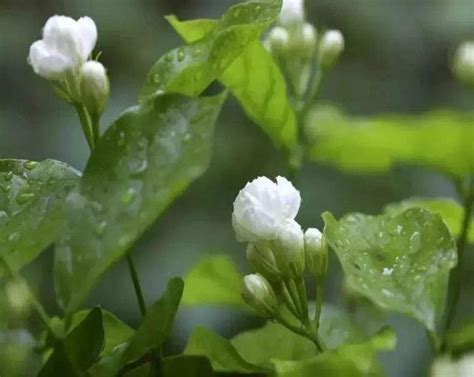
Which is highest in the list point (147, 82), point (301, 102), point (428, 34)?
point (147, 82)

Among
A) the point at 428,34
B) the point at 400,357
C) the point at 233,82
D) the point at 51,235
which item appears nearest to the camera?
the point at 51,235

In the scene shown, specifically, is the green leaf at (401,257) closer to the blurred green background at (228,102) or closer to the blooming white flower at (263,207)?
the blooming white flower at (263,207)

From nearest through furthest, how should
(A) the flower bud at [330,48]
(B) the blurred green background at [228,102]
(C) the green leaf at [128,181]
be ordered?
(C) the green leaf at [128,181]
(A) the flower bud at [330,48]
(B) the blurred green background at [228,102]

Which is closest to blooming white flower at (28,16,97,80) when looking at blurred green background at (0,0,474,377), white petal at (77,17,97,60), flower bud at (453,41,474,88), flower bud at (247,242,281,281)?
white petal at (77,17,97,60)

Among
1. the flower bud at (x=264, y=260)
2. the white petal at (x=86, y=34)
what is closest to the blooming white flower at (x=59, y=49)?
the white petal at (x=86, y=34)

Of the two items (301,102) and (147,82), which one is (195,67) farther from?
(301,102)

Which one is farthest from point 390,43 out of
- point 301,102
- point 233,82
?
point 233,82
